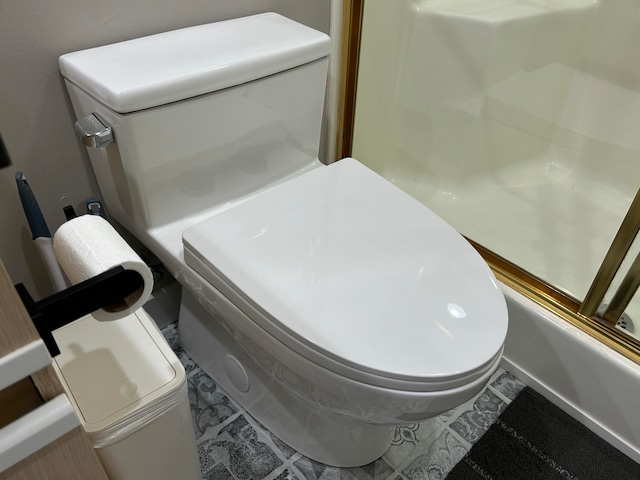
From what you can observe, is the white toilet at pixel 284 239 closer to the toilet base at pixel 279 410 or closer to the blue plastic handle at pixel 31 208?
the toilet base at pixel 279 410

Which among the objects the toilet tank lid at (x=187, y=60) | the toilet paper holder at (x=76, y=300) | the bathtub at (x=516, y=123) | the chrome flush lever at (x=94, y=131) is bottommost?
the bathtub at (x=516, y=123)

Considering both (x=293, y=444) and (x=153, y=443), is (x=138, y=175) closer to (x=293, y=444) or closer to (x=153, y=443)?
(x=153, y=443)

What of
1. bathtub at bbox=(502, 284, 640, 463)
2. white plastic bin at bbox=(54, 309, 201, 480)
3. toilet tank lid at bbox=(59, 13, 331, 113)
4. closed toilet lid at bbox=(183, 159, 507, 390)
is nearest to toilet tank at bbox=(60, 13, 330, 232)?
toilet tank lid at bbox=(59, 13, 331, 113)

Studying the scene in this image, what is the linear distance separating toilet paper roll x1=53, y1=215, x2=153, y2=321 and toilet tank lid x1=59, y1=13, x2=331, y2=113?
1.09 ft

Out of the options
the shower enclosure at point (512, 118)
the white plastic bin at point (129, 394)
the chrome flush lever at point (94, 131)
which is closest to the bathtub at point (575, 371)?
the shower enclosure at point (512, 118)

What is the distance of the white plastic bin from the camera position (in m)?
0.70

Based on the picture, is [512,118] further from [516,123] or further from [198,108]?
[198,108]

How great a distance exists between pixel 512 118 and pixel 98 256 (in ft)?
4.19

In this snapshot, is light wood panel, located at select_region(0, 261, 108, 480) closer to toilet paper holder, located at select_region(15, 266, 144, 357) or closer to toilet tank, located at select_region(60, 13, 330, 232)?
toilet paper holder, located at select_region(15, 266, 144, 357)

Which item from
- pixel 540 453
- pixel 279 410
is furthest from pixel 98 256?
pixel 540 453

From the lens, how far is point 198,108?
2.87 ft

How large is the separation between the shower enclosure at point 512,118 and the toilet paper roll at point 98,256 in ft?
3.02

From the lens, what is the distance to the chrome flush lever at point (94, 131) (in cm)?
82

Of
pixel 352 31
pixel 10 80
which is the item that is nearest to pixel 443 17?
pixel 352 31
